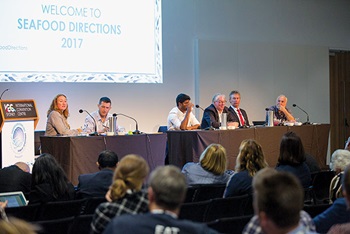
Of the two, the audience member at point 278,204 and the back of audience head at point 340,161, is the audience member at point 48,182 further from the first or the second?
the audience member at point 278,204

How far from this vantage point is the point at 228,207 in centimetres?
396

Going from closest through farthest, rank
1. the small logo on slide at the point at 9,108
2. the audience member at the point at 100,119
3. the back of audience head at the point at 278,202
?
the back of audience head at the point at 278,202, the small logo on slide at the point at 9,108, the audience member at the point at 100,119

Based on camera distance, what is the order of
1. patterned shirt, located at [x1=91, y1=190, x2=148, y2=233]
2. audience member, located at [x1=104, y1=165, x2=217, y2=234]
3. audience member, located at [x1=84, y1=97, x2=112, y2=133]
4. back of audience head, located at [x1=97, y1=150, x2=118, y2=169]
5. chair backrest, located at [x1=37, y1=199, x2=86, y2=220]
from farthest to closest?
audience member, located at [x1=84, y1=97, x2=112, y2=133], back of audience head, located at [x1=97, y1=150, x2=118, y2=169], chair backrest, located at [x1=37, y1=199, x2=86, y2=220], patterned shirt, located at [x1=91, y1=190, x2=148, y2=233], audience member, located at [x1=104, y1=165, x2=217, y2=234]

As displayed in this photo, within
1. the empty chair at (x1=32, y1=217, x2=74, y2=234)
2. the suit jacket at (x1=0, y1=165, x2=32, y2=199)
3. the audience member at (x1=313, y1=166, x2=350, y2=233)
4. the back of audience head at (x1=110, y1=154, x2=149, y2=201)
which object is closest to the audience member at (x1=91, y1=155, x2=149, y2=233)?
the back of audience head at (x1=110, y1=154, x2=149, y2=201)

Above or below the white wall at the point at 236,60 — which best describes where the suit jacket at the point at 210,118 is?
below

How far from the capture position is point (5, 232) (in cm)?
151

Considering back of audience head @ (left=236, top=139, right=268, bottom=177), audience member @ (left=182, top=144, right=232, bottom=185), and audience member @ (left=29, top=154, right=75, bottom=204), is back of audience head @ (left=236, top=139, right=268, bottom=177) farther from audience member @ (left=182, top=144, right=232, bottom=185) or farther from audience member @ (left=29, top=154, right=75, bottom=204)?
audience member @ (left=29, top=154, right=75, bottom=204)

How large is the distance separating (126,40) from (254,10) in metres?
3.53

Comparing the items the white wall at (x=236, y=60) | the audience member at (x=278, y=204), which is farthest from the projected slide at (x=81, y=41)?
the audience member at (x=278, y=204)

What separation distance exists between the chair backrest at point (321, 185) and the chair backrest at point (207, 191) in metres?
1.06

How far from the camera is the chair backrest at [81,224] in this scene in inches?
126

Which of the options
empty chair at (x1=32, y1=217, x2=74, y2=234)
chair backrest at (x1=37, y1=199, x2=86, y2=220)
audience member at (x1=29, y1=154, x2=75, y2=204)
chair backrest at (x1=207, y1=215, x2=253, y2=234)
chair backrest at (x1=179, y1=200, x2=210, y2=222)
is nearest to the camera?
chair backrest at (x1=207, y1=215, x2=253, y2=234)

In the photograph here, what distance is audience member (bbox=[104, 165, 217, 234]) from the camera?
2225 millimetres

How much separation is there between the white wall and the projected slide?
50 cm
